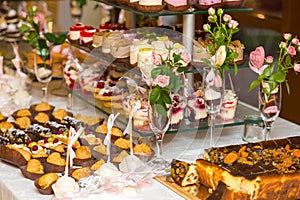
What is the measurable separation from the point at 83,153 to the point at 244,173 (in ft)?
1.99

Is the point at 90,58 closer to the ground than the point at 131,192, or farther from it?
farther from it

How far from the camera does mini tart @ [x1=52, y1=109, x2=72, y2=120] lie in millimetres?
2886

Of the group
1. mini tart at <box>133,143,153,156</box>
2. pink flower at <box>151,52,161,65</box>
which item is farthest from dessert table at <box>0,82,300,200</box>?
pink flower at <box>151,52,161,65</box>

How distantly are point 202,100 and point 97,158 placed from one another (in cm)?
46

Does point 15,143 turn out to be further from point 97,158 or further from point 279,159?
point 279,159

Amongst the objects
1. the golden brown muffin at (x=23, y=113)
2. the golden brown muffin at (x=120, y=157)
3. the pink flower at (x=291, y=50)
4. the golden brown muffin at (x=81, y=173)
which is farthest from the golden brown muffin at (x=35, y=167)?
the pink flower at (x=291, y=50)

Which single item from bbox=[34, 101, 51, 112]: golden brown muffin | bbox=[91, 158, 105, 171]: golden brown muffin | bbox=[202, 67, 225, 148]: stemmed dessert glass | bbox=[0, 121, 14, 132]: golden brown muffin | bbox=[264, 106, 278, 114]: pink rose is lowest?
bbox=[91, 158, 105, 171]: golden brown muffin

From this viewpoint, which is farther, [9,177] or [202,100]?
[202,100]

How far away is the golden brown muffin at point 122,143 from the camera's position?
2486 millimetres

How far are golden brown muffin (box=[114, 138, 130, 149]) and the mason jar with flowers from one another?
0.46m

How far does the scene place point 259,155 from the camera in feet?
7.36

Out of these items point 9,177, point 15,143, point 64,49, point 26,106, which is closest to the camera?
point 9,177

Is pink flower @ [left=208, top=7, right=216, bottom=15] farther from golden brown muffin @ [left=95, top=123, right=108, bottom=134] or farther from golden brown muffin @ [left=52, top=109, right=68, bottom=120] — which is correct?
golden brown muffin @ [left=52, top=109, right=68, bottom=120]

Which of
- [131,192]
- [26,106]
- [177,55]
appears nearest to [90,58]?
[26,106]
